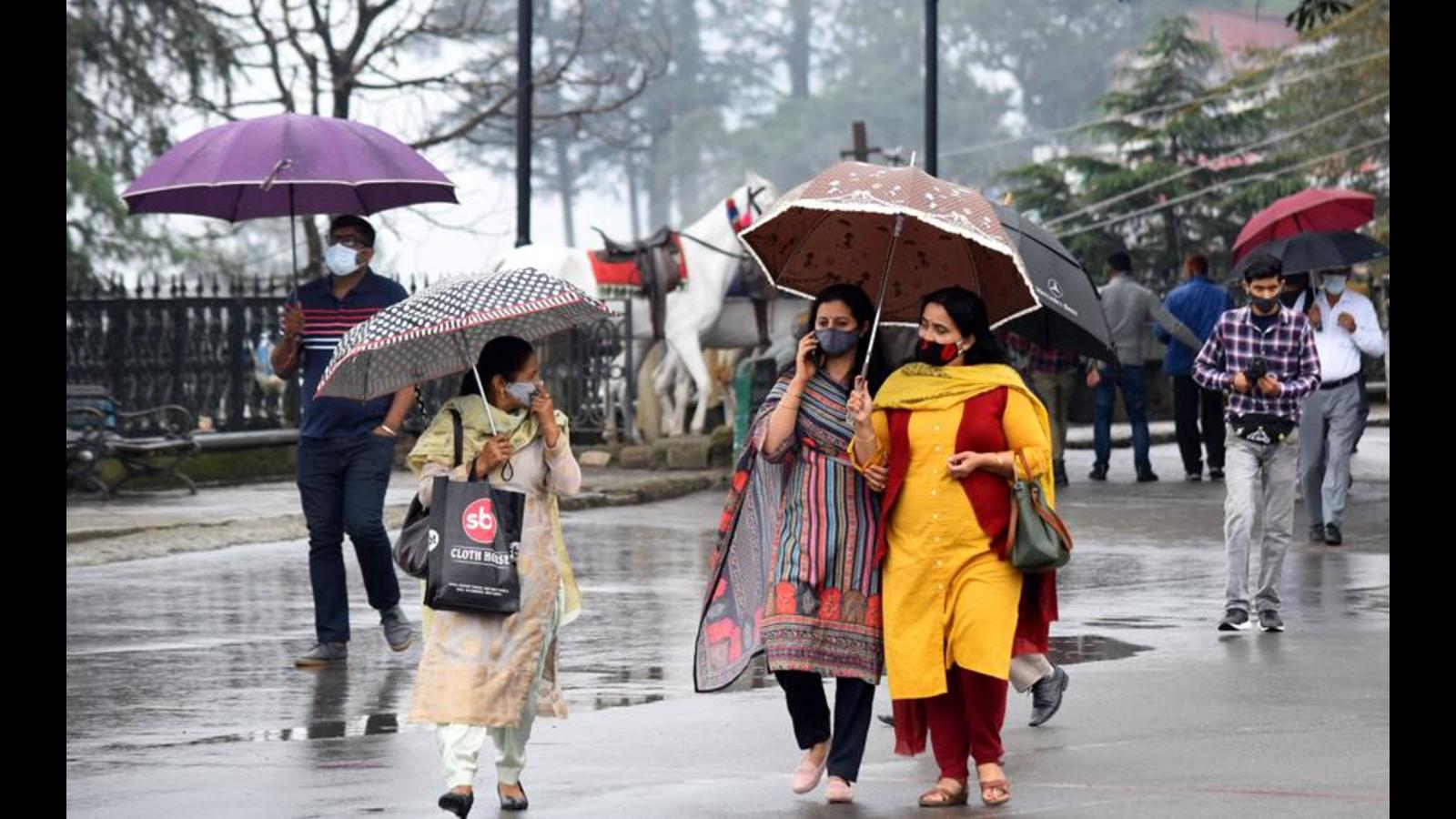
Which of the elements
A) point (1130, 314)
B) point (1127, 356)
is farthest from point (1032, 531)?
point (1127, 356)

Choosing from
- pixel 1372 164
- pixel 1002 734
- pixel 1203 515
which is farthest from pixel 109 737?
pixel 1372 164

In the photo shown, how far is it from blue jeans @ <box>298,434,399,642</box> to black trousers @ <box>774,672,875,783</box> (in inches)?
139

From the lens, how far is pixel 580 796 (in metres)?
8.17

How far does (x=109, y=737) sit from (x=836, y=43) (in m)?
94.1

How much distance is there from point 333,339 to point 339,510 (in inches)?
29.1

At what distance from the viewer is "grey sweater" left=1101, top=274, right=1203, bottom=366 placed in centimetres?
2045

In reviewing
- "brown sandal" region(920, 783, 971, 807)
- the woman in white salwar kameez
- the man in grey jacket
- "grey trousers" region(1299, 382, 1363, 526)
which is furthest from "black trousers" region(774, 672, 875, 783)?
the man in grey jacket

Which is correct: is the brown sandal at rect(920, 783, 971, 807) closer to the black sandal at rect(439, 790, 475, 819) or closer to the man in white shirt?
the black sandal at rect(439, 790, 475, 819)

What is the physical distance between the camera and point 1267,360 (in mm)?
12023

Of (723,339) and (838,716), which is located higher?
(723,339)

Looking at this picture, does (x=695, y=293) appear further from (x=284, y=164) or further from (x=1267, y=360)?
(x=284, y=164)

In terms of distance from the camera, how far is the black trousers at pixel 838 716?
8.04 metres
